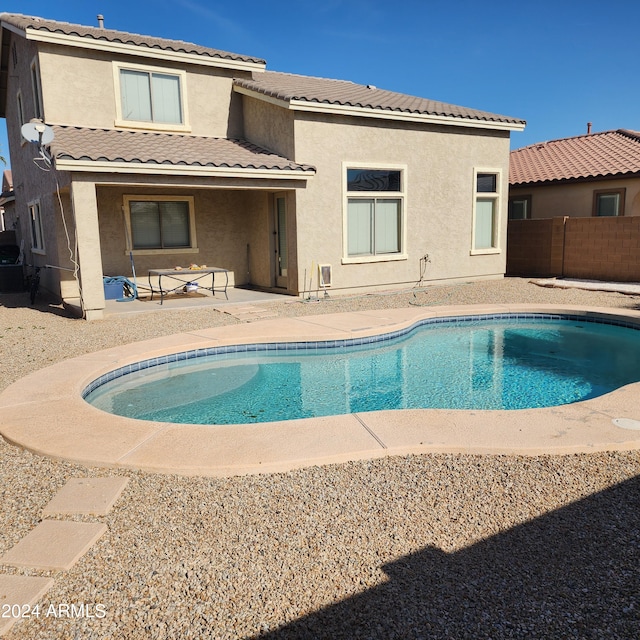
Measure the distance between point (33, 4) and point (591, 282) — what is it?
67.6 feet

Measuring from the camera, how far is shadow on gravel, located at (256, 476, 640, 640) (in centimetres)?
249

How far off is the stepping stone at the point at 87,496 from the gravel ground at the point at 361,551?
88mm

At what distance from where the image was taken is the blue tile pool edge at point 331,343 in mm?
7780

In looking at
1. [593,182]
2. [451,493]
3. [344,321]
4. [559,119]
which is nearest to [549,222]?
[593,182]

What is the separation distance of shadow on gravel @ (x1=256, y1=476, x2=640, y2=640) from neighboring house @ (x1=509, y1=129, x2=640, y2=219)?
16.9 metres

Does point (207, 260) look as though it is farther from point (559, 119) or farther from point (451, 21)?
point (559, 119)

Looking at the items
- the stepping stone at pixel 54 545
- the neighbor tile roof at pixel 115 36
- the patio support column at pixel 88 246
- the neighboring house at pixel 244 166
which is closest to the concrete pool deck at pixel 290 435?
the stepping stone at pixel 54 545

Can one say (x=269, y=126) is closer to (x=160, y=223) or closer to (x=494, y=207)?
(x=160, y=223)

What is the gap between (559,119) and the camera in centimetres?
3419

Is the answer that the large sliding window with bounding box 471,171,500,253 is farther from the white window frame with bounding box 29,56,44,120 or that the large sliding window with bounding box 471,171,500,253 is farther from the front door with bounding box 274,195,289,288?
the white window frame with bounding box 29,56,44,120

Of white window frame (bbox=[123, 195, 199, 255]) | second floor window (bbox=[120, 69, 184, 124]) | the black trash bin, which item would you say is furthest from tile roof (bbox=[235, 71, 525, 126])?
the black trash bin

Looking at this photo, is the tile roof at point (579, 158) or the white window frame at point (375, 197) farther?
the tile roof at point (579, 158)

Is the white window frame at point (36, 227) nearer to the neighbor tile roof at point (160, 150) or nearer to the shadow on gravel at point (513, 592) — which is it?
the neighbor tile roof at point (160, 150)

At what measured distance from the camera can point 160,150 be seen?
1206 cm
